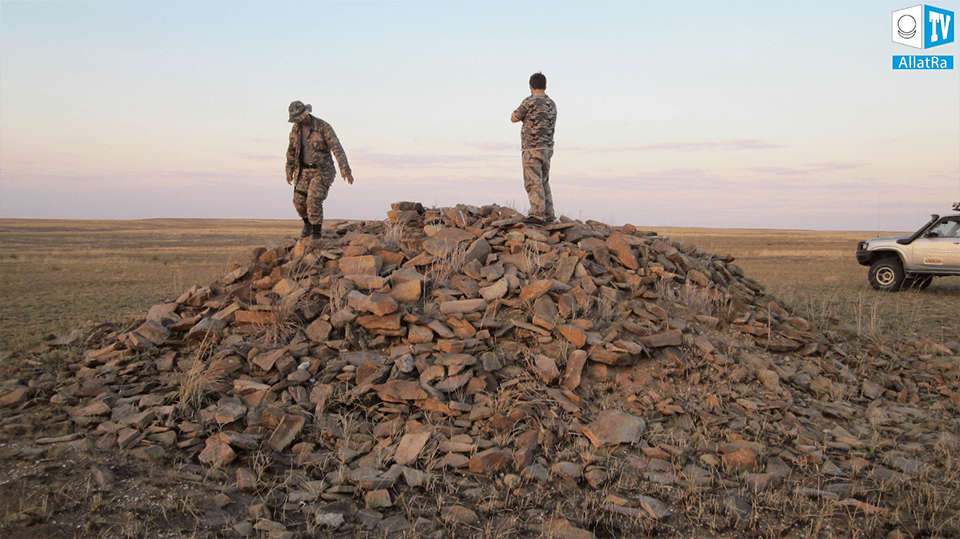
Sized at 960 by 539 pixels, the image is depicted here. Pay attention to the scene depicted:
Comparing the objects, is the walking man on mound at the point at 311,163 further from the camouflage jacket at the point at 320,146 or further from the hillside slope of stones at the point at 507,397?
the hillside slope of stones at the point at 507,397

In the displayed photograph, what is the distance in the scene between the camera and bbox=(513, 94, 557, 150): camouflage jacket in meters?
7.87

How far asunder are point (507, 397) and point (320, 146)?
18.3ft

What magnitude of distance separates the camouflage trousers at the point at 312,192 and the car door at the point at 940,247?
1300cm

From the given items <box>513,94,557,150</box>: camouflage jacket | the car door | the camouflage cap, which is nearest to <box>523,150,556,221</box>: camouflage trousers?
<box>513,94,557,150</box>: camouflage jacket

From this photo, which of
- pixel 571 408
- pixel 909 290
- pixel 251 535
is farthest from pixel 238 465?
pixel 909 290

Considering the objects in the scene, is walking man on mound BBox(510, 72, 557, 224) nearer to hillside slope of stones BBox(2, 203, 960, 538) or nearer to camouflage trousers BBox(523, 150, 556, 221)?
camouflage trousers BBox(523, 150, 556, 221)

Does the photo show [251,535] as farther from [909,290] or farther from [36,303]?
[909,290]

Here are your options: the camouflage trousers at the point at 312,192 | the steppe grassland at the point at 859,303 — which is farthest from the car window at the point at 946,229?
the camouflage trousers at the point at 312,192

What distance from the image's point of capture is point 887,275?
13359 mm

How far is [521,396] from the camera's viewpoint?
194 inches

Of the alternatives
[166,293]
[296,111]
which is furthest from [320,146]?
[166,293]

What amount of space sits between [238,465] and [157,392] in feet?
5.28

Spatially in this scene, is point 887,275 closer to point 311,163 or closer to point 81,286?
point 311,163

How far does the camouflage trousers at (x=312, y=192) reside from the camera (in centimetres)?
875
